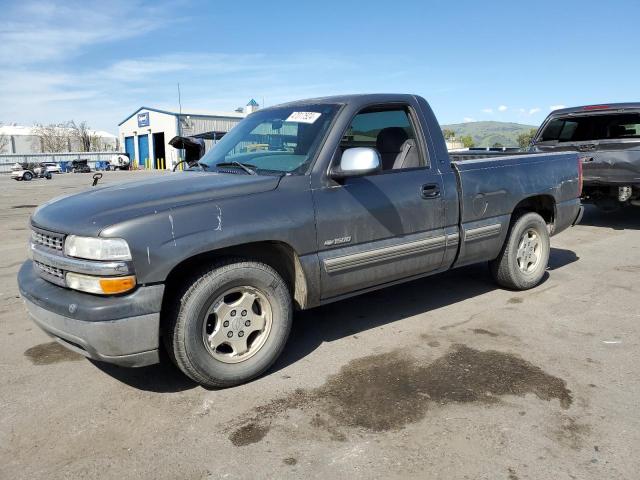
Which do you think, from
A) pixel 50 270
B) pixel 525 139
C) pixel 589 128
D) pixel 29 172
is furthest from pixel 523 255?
pixel 29 172

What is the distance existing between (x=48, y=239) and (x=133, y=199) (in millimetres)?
593

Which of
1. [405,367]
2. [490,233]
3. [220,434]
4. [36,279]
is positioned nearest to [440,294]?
[490,233]

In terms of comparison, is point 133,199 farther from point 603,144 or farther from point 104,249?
point 603,144

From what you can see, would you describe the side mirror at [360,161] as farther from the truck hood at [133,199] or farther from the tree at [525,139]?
the tree at [525,139]

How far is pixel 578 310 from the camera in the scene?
15.6ft

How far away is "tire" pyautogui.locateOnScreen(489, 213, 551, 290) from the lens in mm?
5098

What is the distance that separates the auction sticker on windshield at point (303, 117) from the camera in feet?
12.8

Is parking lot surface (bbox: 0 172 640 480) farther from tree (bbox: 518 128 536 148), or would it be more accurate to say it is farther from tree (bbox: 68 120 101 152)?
tree (bbox: 68 120 101 152)

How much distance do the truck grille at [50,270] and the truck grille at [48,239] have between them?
0.13m

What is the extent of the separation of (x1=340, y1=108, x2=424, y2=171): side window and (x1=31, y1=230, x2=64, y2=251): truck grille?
7.50 ft

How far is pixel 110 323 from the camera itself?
2.84m

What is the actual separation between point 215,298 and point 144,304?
434mm

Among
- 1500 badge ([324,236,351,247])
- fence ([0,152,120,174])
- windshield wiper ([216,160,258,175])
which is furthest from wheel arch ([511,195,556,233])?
fence ([0,152,120,174])

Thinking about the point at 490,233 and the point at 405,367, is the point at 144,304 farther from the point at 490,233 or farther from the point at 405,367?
the point at 490,233
